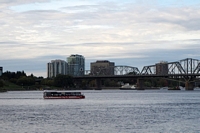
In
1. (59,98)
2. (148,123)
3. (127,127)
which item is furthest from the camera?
(59,98)

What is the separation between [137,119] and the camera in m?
62.7

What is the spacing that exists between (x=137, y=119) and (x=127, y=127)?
31.8ft

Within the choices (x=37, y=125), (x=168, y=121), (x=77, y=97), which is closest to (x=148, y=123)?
(x=168, y=121)

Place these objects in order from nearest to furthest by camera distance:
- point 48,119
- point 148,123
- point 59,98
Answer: point 148,123
point 48,119
point 59,98

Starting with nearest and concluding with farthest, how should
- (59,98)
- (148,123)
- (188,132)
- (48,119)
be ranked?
(188,132) → (148,123) → (48,119) → (59,98)

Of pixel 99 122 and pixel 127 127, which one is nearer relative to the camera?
pixel 127 127

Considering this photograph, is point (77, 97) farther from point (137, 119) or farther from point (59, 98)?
point (137, 119)

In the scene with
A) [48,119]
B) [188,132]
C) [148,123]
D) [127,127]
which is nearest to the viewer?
[188,132]

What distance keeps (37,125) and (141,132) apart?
12.3 m

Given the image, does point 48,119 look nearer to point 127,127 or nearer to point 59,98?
point 127,127

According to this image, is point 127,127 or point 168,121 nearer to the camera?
point 127,127

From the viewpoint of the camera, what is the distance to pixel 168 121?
5969 cm

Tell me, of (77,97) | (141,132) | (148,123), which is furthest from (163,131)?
(77,97)

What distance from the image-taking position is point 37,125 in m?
55.5
